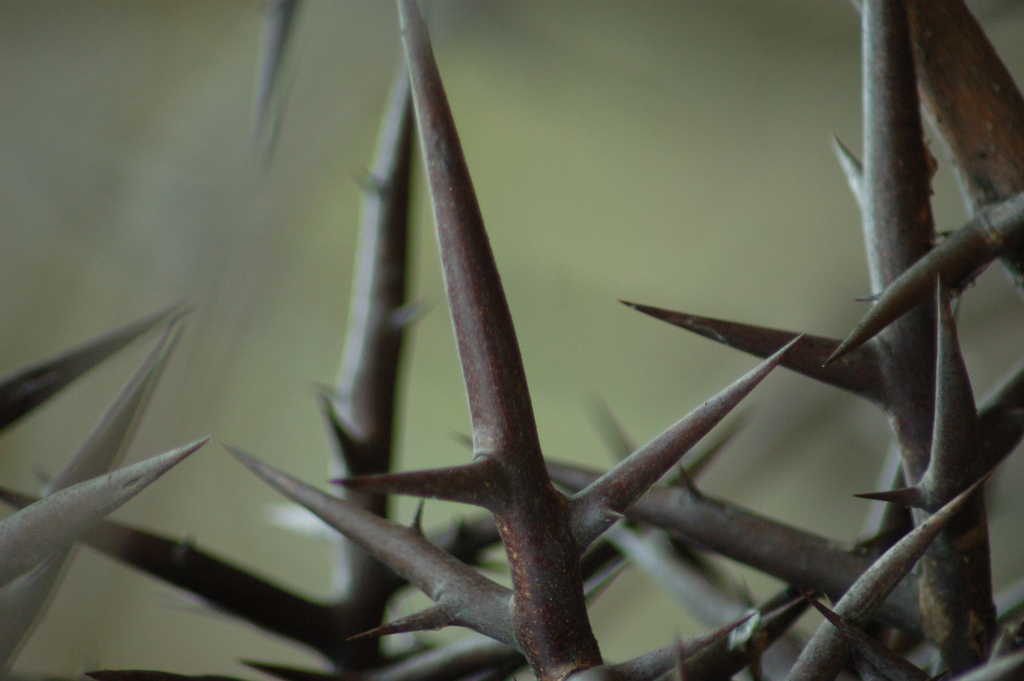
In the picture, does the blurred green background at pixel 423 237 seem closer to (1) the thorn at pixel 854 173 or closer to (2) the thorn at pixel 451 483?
(1) the thorn at pixel 854 173

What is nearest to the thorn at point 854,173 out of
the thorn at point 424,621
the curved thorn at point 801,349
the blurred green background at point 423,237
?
the curved thorn at point 801,349

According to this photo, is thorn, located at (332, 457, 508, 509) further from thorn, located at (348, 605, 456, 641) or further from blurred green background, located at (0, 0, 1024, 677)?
blurred green background, located at (0, 0, 1024, 677)

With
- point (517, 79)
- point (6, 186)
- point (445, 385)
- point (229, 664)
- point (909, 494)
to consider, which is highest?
point (517, 79)

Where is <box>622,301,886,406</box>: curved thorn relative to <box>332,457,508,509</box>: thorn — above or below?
above

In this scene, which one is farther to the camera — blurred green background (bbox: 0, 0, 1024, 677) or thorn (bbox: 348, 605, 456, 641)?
blurred green background (bbox: 0, 0, 1024, 677)

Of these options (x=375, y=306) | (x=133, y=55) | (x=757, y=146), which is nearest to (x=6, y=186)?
(x=133, y=55)

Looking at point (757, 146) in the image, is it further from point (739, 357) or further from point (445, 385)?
point (445, 385)

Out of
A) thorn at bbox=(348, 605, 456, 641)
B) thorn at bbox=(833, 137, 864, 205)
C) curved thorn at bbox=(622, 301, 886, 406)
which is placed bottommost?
thorn at bbox=(348, 605, 456, 641)

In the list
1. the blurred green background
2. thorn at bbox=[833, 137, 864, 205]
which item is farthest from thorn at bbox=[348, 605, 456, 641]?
the blurred green background
